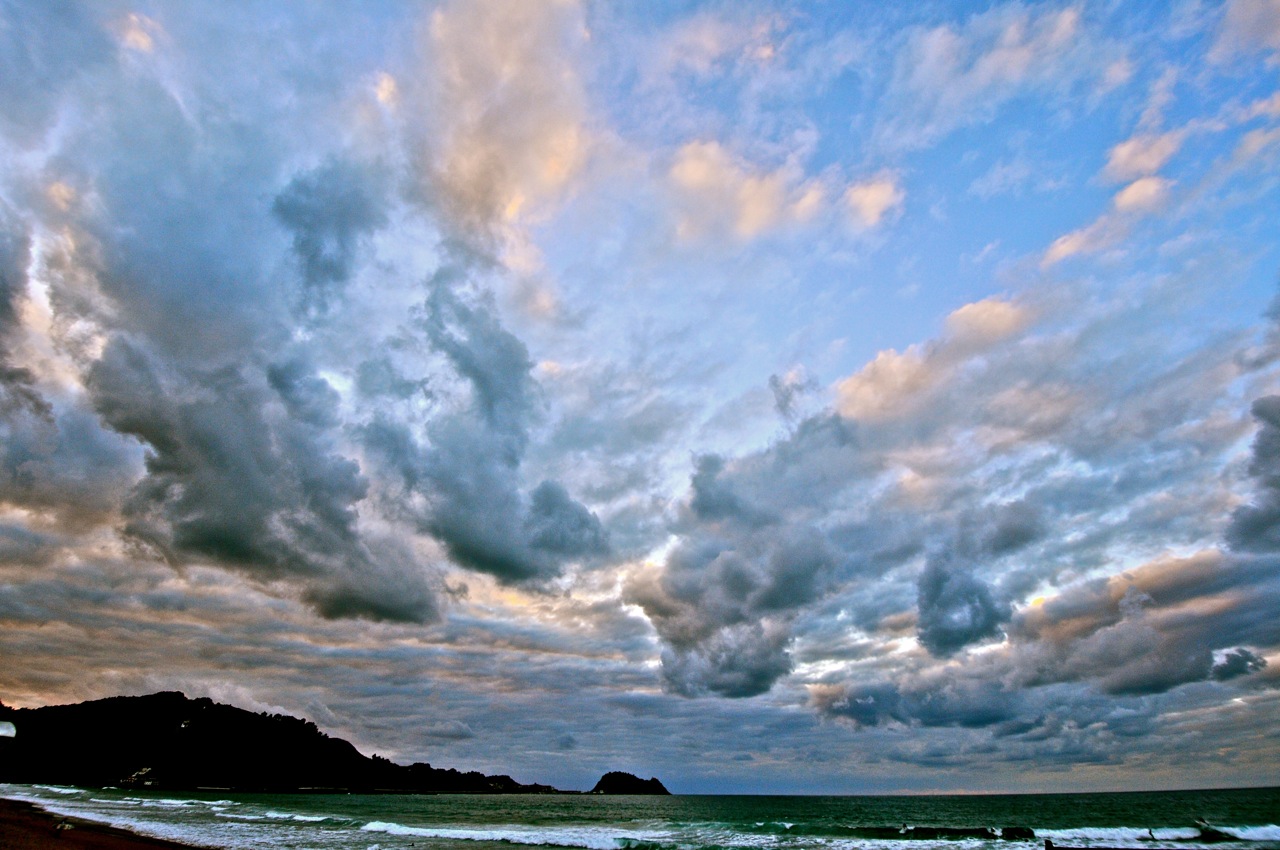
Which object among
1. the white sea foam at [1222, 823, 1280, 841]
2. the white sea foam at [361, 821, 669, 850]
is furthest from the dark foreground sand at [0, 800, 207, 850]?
the white sea foam at [1222, 823, 1280, 841]

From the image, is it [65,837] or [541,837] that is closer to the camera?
[65,837]

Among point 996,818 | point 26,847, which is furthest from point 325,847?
point 996,818

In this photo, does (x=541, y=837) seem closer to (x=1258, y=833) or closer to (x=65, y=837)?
(x=65, y=837)

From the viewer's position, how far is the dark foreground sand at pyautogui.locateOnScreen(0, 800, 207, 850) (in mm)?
29419

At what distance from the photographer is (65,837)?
3409 cm

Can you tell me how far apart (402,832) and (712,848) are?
27.2 m

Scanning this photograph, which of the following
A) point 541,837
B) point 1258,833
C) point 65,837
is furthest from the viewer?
point 541,837

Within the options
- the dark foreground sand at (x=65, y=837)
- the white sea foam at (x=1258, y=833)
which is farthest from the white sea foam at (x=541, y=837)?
the white sea foam at (x=1258, y=833)

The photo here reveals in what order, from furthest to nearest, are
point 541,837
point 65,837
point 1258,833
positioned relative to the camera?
point 541,837, point 1258,833, point 65,837

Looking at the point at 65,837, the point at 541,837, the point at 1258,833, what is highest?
the point at 65,837

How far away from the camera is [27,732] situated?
650 ft

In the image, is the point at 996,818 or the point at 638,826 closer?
the point at 638,826

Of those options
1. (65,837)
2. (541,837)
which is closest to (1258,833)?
(541,837)

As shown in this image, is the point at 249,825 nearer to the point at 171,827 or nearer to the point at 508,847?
the point at 171,827
